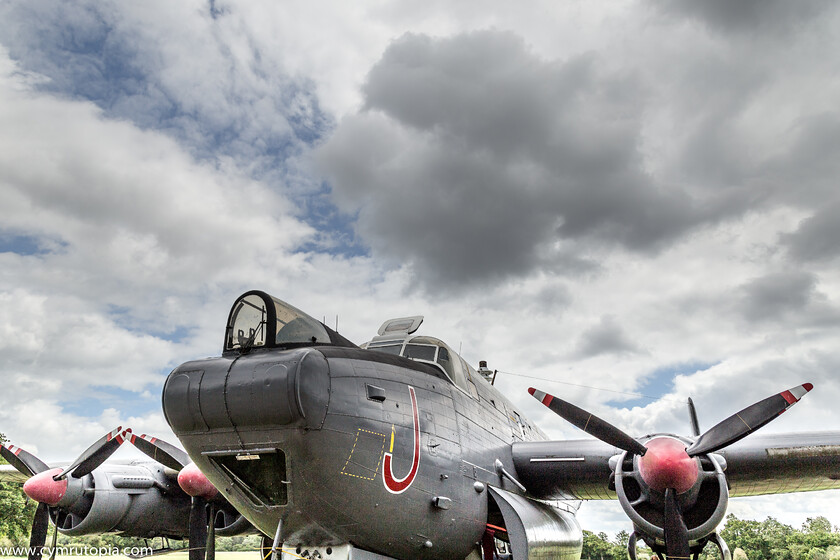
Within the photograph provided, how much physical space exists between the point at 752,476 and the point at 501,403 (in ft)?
15.7

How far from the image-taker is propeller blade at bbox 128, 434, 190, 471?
13.4 meters

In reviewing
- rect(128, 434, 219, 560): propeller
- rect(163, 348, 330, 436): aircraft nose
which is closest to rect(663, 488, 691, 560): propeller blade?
rect(163, 348, 330, 436): aircraft nose

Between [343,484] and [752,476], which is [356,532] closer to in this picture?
[343,484]

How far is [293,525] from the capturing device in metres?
7.02

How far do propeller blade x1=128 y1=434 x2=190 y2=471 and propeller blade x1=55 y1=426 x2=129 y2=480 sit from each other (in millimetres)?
353

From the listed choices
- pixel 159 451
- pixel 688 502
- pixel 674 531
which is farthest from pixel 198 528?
pixel 688 502

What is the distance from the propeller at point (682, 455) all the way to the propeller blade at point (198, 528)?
31.2ft

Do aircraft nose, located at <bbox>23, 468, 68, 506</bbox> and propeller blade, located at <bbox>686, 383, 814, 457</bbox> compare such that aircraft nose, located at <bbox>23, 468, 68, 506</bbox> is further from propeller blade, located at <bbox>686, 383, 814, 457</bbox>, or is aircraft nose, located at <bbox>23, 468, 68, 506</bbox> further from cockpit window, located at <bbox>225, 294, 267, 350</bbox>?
propeller blade, located at <bbox>686, 383, 814, 457</bbox>

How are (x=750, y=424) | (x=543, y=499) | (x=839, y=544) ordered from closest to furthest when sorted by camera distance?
(x=750, y=424)
(x=543, y=499)
(x=839, y=544)

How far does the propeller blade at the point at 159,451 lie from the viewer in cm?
1341

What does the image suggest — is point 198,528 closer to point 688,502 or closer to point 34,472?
point 34,472

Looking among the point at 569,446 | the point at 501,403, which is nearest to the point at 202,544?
the point at 501,403

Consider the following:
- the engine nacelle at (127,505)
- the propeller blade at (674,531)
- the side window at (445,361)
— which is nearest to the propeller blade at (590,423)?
the propeller blade at (674,531)

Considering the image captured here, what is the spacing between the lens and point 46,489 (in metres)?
13.6
